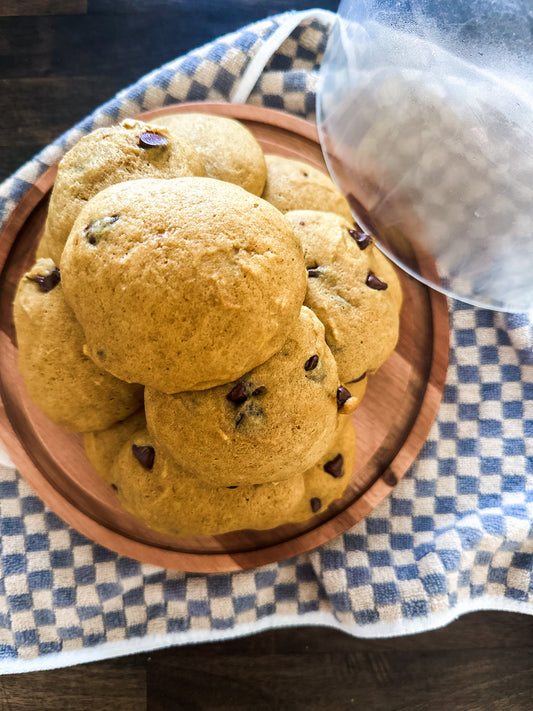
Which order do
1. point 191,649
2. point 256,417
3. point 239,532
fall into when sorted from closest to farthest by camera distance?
point 256,417 < point 239,532 < point 191,649

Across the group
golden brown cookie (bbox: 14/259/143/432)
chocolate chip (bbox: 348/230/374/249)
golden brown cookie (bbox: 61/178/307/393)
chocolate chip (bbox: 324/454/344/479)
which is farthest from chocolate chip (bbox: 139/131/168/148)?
chocolate chip (bbox: 324/454/344/479)

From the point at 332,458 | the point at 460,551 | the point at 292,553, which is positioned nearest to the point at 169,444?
the point at 332,458

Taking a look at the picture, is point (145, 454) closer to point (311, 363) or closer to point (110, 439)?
point (110, 439)

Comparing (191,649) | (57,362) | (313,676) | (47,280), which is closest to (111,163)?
(47,280)

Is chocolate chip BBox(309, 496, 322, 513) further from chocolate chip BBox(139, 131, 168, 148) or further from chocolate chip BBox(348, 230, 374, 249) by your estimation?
chocolate chip BBox(139, 131, 168, 148)

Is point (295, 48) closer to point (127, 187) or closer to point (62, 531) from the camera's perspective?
point (127, 187)

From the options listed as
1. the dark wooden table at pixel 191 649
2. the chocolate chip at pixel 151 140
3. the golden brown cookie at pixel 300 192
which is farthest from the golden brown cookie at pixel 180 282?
the dark wooden table at pixel 191 649
